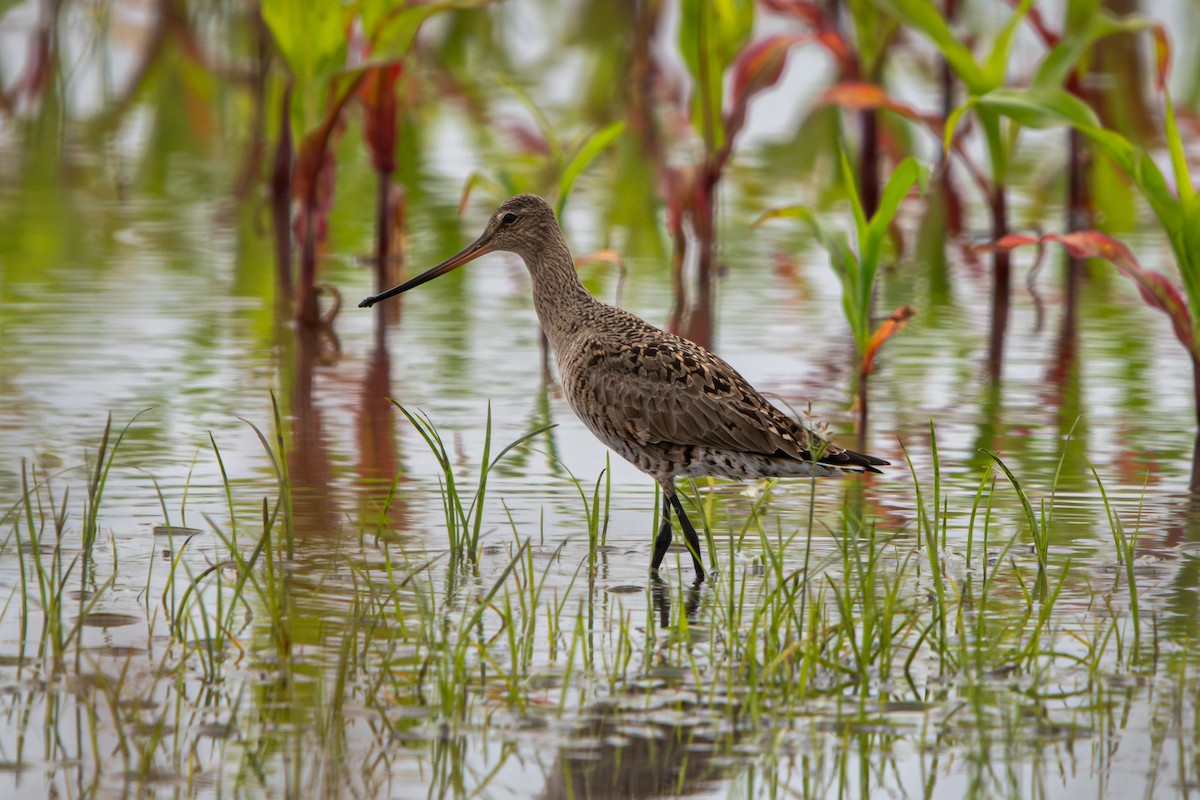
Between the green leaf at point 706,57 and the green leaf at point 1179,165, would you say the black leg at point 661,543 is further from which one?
the green leaf at point 706,57

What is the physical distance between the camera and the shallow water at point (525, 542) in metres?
4.27

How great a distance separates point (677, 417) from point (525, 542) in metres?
0.62

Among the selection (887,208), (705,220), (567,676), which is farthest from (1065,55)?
(567,676)

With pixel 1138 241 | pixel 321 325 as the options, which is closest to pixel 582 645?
pixel 321 325

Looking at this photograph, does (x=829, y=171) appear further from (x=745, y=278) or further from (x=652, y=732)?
(x=652, y=732)

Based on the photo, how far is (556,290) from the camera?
6.82m

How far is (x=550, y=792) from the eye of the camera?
410cm

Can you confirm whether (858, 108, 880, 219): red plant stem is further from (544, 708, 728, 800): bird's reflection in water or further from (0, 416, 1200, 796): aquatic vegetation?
(544, 708, 728, 800): bird's reflection in water

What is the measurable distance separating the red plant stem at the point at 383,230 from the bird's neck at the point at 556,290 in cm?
340

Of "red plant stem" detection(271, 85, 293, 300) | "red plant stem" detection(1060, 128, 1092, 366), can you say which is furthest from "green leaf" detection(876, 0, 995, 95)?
"red plant stem" detection(271, 85, 293, 300)

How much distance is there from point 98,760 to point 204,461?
300cm

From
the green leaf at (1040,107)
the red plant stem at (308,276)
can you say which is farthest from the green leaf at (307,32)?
the green leaf at (1040,107)

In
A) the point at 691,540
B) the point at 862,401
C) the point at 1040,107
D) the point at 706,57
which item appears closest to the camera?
the point at 691,540

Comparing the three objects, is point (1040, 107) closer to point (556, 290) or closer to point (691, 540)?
point (556, 290)
